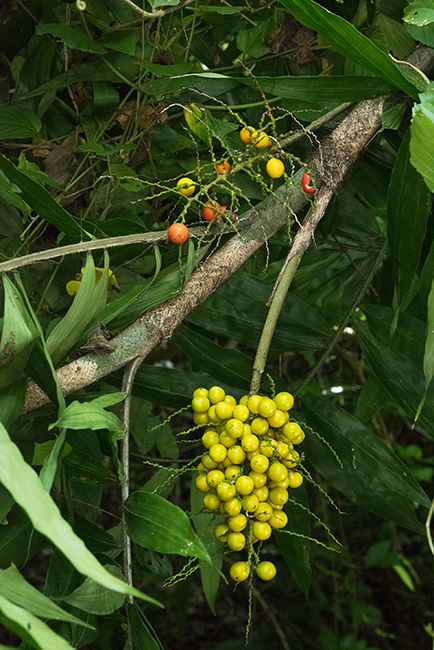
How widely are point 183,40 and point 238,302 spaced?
490 millimetres

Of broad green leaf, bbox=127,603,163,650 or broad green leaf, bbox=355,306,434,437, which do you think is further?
broad green leaf, bbox=355,306,434,437

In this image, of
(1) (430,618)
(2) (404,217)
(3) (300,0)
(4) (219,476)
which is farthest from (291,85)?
(1) (430,618)

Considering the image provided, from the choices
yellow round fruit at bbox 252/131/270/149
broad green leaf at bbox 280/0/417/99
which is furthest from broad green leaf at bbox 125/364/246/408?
broad green leaf at bbox 280/0/417/99

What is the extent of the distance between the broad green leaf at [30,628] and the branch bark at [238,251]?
0.23m

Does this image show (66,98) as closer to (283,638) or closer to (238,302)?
(238,302)

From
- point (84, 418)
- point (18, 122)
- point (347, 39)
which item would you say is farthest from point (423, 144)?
point (18, 122)

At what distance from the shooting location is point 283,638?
1.60m

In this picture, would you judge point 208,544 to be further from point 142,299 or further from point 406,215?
point 406,215

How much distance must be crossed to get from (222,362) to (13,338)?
33 cm

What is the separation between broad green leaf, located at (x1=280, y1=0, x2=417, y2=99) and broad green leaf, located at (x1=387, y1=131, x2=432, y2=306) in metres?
0.09

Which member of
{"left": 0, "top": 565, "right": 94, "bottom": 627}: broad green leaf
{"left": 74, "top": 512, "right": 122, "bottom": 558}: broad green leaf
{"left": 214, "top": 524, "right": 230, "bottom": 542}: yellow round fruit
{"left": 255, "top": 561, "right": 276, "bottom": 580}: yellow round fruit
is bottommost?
{"left": 74, "top": 512, "right": 122, "bottom": 558}: broad green leaf

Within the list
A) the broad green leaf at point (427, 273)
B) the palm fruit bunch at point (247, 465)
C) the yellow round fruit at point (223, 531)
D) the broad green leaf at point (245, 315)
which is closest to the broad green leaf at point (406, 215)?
the broad green leaf at point (427, 273)

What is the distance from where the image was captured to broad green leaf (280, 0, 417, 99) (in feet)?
1.70

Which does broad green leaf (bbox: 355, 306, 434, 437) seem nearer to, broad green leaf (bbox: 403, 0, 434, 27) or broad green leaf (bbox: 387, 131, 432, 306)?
broad green leaf (bbox: 387, 131, 432, 306)
